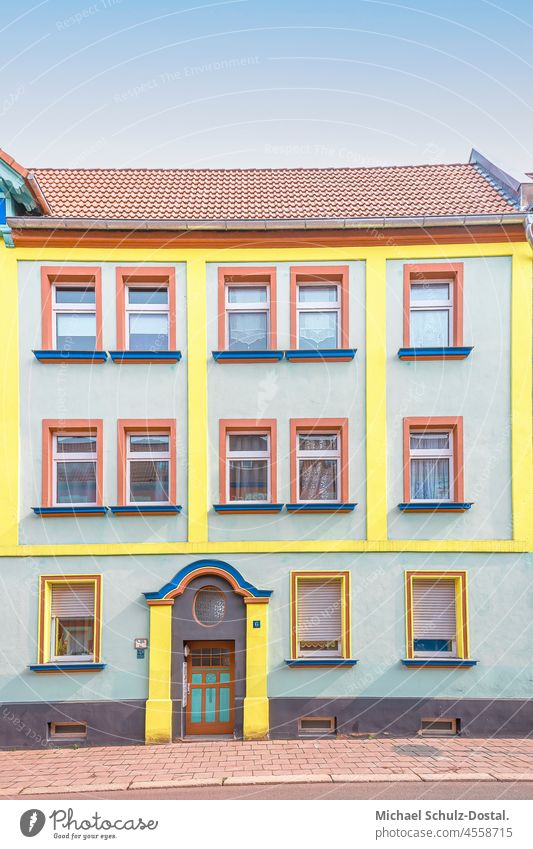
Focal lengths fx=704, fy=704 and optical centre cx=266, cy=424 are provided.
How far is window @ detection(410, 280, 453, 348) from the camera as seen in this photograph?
13.2 metres

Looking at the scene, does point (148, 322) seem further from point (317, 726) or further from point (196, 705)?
point (317, 726)

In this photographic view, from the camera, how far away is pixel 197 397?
12.9m

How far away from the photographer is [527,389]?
1281cm

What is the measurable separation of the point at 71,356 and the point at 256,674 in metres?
6.56

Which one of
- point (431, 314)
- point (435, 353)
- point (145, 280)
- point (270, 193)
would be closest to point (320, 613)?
point (435, 353)

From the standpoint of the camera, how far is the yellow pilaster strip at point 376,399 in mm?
12711

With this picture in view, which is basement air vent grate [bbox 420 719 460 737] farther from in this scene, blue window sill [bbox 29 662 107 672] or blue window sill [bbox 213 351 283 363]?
blue window sill [bbox 213 351 283 363]

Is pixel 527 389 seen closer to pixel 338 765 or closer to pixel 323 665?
pixel 323 665

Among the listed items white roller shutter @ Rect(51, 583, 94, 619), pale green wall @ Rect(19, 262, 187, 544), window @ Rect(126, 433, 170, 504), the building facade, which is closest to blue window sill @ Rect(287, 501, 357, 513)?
the building facade

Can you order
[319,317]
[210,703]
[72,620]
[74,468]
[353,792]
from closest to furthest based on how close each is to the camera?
1. [353,792]
2. [210,703]
3. [72,620]
4. [74,468]
5. [319,317]

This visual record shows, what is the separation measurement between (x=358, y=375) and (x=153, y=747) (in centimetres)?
739

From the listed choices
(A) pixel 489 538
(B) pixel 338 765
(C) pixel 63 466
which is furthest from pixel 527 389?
(C) pixel 63 466

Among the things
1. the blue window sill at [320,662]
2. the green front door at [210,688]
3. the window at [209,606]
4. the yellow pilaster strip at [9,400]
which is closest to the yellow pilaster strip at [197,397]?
the window at [209,606]

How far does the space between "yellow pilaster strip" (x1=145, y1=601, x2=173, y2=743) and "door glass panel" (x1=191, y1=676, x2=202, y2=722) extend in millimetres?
454
